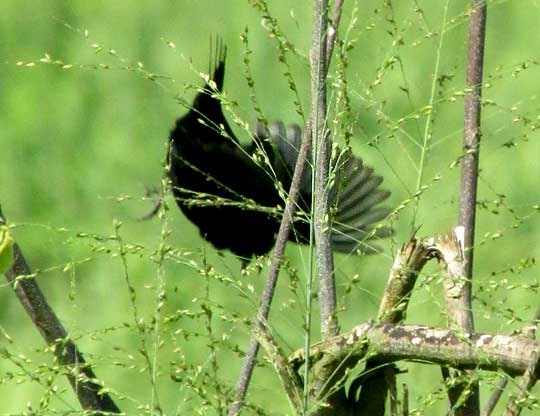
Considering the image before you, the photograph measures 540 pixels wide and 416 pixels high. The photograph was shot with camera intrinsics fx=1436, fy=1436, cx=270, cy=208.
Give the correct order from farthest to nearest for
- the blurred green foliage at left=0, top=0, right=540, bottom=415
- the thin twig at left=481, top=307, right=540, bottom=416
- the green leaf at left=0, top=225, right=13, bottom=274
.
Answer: the blurred green foliage at left=0, top=0, right=540, bottom=415 → the thin twig at left=481, top=307, right=540, bottom=416 → the green leaf at left=0, top=225, right=13, bottom=274

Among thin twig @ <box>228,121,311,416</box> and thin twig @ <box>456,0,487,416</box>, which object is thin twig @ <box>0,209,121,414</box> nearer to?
thin twig @ <box>228,121,311,416</box>

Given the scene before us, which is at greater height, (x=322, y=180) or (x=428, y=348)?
(x=322, y=180)

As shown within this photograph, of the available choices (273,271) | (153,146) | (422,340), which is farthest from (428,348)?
(153,146)

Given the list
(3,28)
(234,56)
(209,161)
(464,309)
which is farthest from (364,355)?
(3,28)

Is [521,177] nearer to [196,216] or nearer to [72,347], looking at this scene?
[196,216]

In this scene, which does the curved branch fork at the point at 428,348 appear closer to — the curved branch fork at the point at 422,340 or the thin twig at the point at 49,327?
the curved branch fork at the point at 422,340

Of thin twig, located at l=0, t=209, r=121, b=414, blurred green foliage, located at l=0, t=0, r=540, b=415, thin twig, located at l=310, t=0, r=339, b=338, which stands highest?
blurred green foliage, located at l=0, t=0, r=540, b=415

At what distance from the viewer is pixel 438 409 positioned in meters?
3.56

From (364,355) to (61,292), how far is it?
9.97 ft

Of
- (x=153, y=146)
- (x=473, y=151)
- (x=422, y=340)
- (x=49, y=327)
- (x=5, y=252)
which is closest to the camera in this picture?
(x=5, y=252)

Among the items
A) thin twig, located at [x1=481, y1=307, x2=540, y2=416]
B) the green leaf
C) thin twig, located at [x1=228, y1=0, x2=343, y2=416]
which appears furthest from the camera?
thin twig, located at [x1=228, y1=0, x2=343, y2=416]

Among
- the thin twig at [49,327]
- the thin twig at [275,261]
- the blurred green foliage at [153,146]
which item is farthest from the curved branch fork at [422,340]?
the blurred green foliage at [153,146]

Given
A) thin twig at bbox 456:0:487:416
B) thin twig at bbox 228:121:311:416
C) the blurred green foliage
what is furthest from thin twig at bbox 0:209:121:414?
the blurred green foliage

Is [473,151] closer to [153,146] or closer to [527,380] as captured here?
[527,380]
